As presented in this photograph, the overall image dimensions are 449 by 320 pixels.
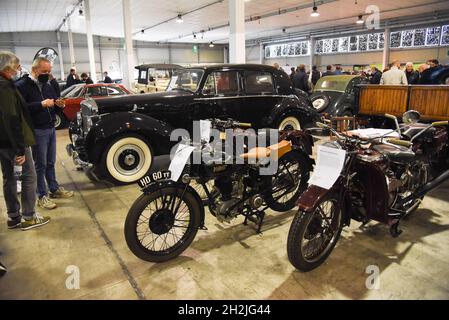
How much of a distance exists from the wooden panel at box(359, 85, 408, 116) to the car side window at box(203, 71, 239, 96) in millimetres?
2248

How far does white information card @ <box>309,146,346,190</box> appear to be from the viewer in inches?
A: 89.7

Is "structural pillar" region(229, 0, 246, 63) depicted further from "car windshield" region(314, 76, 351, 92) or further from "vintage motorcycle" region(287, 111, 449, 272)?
"vintage motorcycle" region(287, 111, 449, 272)

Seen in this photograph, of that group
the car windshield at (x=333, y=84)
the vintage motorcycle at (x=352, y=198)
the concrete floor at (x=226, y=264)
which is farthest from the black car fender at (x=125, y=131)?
the car windshield at (x=333, y=84)

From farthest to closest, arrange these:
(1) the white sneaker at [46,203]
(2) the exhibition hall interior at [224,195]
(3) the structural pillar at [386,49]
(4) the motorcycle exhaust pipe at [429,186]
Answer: (3) the structural pillar at [386,49], (1) the white sneaker at [46,203], (4) the motorcycle exhaust pipe at [429,186], (2) the exhibition hall interior at [224,195]

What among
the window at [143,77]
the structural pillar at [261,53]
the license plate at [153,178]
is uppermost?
the structural pillar at [261,53]

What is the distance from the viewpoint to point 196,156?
2.62 meters

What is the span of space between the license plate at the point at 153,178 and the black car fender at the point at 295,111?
3.30 meters

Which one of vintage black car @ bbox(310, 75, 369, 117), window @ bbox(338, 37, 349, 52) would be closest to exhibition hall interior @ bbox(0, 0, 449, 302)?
vintage black car @ bbox(310, 75, 369, 117)

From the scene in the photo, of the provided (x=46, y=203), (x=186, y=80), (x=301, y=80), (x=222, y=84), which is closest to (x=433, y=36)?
(x=301, y=80)

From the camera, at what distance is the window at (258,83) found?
5223 millimetres

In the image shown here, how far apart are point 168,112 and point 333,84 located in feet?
15.8

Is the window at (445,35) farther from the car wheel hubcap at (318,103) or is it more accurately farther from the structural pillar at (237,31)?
the structural pillar at (237,31)

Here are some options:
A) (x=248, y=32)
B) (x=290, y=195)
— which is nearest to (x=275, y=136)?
(x=290, y=195)

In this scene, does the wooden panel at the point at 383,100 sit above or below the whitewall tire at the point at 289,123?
above
